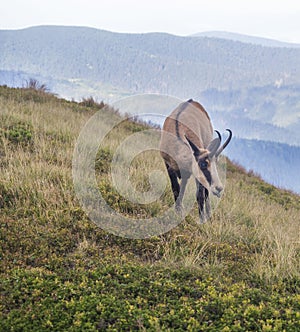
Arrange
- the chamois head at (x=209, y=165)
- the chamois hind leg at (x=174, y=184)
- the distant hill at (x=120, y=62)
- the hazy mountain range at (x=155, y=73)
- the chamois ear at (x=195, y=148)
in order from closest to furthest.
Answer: the chamois head at (x=209, y=165), the chamois ear at (x=195, y=148), the chamois hind leg at (x=174, y=184), the hazy mountain range at (x=155, y=73), the distant hill at (x=120, y=62)

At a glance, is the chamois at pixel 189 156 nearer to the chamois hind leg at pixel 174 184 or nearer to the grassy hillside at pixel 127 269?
the chamois hind leg at pixel 174 184

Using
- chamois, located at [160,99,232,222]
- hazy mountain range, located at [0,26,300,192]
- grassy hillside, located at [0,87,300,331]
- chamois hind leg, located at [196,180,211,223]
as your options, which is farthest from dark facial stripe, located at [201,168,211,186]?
hazy mountain range, located at [0,26,300,192]

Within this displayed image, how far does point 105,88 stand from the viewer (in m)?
119

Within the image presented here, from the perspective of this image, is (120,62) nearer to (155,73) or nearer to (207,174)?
(155,73)

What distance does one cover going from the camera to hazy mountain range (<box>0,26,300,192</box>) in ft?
432

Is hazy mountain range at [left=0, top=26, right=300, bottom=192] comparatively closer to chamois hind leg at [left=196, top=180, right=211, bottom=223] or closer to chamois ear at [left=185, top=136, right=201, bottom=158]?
chamois hind leg at [left=196, top=180, right=211, bottom=223]

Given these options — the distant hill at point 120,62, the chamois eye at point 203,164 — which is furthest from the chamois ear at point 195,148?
the distant hill at point 120,62

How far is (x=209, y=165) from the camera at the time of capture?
659cm

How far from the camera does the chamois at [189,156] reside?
660 centimetres

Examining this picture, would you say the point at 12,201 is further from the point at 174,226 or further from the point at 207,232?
the point at 207,232

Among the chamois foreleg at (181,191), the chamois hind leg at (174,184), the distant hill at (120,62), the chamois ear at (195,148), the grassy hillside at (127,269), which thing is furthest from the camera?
the distant hill at (120,62)

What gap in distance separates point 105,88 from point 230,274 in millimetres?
117087

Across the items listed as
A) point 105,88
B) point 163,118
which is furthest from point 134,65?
point 163,118

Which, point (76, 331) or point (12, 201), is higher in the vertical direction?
point (12, 201)
